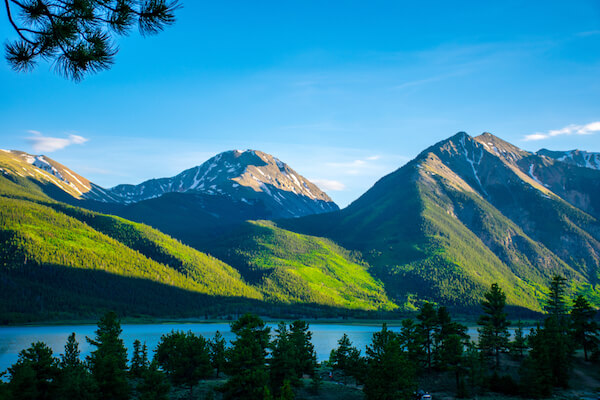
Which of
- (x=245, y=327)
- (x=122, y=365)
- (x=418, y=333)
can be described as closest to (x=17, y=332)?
(x=122, y=365)

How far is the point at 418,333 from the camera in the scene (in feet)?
244

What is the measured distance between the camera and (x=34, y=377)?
46.4m

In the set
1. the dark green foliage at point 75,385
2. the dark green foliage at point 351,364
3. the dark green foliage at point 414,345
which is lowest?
the dark green foliage at point 351,364

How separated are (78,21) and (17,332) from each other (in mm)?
177469

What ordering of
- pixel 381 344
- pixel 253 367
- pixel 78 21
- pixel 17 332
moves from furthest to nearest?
pixel 17 332
pixel 381 344
pixel 253 367
pixel 78 21

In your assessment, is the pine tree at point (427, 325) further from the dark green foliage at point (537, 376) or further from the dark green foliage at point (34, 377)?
the dark green foliage at point (34, 377)

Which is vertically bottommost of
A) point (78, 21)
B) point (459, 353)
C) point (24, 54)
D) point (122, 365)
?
point (122, 365)

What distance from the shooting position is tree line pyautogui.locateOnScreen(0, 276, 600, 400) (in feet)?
160

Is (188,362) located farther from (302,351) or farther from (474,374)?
(474,374)

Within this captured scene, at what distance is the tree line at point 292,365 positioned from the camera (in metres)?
48.8

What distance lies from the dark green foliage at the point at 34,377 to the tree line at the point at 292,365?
0.31 ft

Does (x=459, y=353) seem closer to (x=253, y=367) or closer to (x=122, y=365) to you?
(x=253, y=367)

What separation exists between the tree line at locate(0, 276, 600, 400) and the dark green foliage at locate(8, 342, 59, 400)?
0.31 feet

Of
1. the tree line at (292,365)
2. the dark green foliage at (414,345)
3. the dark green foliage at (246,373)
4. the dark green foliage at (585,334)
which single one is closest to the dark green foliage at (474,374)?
the tree line at (292,365)
